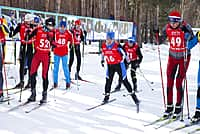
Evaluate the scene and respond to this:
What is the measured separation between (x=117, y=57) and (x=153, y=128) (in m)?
2.19

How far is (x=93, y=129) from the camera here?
6.86 meters

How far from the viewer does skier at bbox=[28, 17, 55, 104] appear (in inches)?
340

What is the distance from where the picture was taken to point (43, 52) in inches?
341

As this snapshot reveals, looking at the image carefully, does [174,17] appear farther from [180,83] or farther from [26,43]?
[26,43]

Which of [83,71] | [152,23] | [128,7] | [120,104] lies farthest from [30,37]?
[152,23]

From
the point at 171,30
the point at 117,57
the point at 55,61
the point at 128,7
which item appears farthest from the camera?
the point at 128,7

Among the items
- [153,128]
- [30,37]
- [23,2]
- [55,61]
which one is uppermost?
[23,2]

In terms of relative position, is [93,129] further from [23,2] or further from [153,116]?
[23,2]

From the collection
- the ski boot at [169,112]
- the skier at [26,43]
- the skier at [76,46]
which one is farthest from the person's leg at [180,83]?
the skier at [76,46]

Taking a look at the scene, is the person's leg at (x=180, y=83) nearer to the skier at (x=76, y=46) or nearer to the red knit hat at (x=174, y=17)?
the red knit hat at (x=174, y=17)

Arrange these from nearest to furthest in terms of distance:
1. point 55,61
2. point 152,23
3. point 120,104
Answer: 1. point 120,104
2. point 55,61
3. point 152,23

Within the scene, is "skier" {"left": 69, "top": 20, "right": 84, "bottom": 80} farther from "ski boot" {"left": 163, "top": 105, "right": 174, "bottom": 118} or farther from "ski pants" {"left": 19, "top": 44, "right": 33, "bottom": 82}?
"ski boot" {"left": 163, "top": 105, "right": 174, "bottom": 118}

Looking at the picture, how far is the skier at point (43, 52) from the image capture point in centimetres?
864

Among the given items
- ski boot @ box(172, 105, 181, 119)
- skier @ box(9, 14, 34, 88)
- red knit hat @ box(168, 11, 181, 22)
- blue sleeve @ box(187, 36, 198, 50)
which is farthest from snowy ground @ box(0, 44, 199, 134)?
red knit hat @ box(168, 11, 181, 22)
